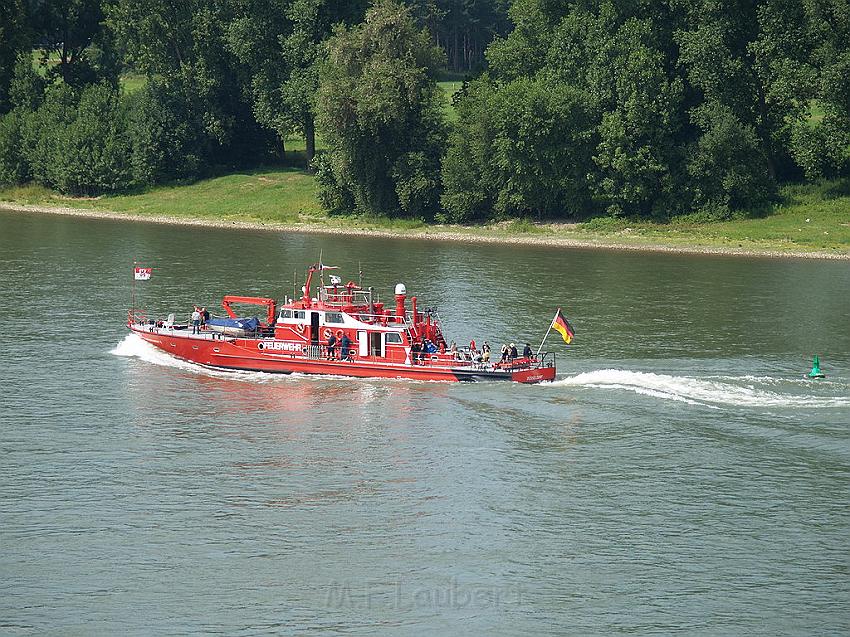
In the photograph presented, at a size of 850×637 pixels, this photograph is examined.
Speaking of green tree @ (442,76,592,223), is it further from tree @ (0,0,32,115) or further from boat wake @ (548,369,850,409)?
tree @ (0,0,32,115)

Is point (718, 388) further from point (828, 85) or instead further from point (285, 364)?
point (828, 85)

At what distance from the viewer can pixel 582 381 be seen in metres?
58.7

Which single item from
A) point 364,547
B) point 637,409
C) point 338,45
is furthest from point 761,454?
point 338,45

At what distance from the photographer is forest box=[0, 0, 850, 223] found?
106688mm

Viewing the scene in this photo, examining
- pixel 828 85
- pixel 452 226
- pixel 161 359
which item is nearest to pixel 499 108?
pixel 452 226

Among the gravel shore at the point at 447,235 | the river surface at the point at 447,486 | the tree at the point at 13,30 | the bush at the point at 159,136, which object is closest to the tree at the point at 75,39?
the tree at the point at 13,30

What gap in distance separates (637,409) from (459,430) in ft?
25.5

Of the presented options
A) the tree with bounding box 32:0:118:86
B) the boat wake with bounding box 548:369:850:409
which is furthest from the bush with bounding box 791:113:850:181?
the tree with bounding box 32:0:118:86

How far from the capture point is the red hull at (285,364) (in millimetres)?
59344

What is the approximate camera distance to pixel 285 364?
62406mm

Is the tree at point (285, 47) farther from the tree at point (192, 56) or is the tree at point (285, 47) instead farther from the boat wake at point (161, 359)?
the boat wake at point (161, 359)

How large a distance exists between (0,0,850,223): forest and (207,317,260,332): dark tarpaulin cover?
52.5 meters

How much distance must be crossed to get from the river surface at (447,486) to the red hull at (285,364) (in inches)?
30.3

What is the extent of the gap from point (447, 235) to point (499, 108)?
12.2 metres
